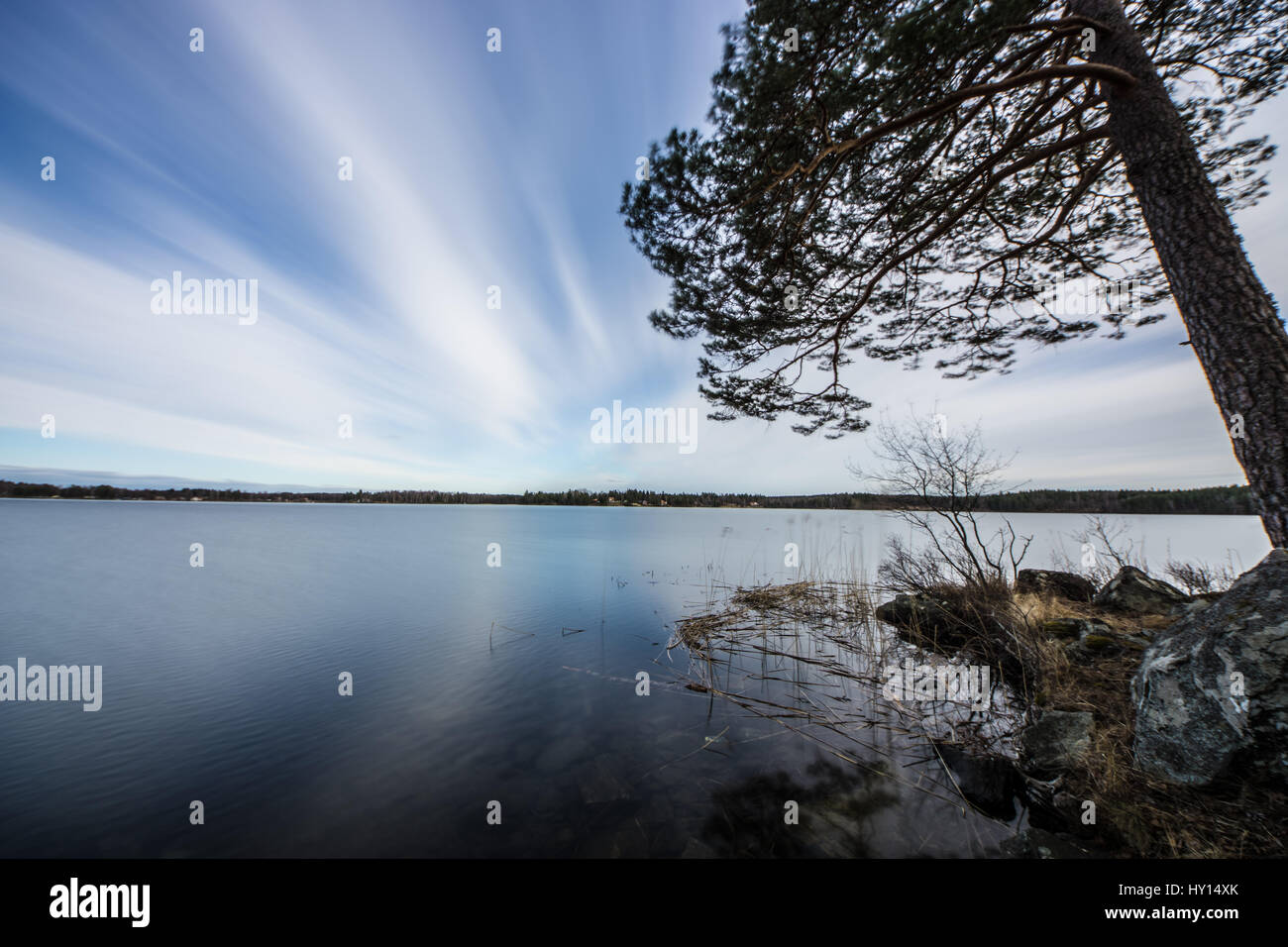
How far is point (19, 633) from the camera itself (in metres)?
7.51

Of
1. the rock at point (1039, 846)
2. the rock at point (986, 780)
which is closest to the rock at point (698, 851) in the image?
the rock at point (1039, 846)

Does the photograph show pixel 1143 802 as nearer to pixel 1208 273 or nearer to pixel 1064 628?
pixel 1064 628

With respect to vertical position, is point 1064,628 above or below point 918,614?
above

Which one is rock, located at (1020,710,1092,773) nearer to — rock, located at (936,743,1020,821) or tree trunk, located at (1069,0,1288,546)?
rock, located at (936,743,1020,821)

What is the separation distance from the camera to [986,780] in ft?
12.0

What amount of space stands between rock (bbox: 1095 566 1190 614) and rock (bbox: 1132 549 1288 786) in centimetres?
492

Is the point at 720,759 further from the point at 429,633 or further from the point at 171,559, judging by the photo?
the point at 171,559

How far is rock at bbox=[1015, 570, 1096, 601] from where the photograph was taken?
841 centimetres

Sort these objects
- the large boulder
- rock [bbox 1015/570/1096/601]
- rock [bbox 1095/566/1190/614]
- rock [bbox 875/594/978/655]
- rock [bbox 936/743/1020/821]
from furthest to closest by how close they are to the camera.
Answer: rock [bbox 1015/570/1096/601]
the large boulder
rock [bbox 875/594/978/655]
rock [bbox 1095/566/1190/614]
rock [bbox 936/743/1020/821]

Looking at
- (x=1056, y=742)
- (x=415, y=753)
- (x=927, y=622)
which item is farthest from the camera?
(x=927, y=622)

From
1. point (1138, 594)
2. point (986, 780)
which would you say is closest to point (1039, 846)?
point (986, 780)

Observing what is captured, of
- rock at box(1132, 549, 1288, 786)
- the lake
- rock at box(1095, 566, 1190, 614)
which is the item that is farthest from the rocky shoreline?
rock at box(1095, 566, 1190, 614)

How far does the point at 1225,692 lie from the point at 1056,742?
4.21ft
